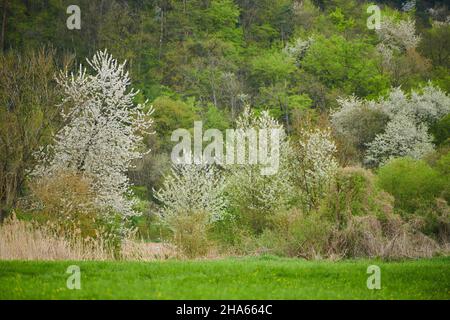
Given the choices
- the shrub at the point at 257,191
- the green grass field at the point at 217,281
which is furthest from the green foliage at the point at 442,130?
the green grass field at the point at 217,281

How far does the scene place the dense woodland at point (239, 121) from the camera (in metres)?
22.3

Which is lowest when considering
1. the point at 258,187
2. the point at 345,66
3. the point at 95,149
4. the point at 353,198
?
the point at 353,198

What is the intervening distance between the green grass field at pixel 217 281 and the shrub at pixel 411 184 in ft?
31.7

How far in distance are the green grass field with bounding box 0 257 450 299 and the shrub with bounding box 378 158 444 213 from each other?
9.65 meters

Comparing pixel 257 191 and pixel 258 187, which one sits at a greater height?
pixel 258 187

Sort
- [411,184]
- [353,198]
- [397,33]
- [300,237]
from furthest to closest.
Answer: [397,33] → [411,184] → [353,198] → [300,237]

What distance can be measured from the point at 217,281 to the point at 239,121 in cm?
2184

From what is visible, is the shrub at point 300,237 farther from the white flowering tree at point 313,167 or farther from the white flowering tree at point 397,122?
the white flowering tree at point 397,122

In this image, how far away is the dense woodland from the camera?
878 inches

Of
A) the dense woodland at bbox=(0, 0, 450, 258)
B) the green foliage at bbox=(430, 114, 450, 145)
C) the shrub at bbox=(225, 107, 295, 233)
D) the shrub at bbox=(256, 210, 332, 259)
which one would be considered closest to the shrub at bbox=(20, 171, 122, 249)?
the dense woodland at bbox=(0, 0, 450, 258)

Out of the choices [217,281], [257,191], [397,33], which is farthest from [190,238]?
[397,33]

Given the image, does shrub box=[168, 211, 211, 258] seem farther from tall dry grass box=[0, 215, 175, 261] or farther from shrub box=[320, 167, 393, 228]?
shrub box=[320, 167, 393, 228]

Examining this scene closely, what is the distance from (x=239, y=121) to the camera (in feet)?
112

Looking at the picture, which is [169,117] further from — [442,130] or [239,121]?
[442,130]
